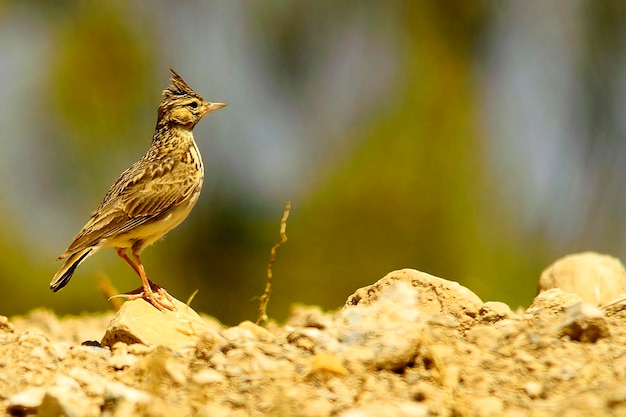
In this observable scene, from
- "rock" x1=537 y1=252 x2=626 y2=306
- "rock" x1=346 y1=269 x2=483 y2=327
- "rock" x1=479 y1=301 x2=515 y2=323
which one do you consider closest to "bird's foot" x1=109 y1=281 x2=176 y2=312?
"rock" x1=346 y1=269 x2=483 y2=327

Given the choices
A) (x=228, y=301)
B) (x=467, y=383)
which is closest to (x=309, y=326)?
(x=467, y=383)

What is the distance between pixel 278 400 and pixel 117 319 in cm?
186

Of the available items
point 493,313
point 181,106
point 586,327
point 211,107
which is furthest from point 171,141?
point 586,327

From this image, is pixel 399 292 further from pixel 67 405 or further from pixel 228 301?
pixel 228 301

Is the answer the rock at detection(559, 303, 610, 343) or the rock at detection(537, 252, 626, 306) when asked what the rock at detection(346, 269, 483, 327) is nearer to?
the rock at detection(559, 303, 610, 343)

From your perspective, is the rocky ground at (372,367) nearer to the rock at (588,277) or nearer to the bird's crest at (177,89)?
the rock at (588,277)

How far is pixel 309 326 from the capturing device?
4191 millimetres

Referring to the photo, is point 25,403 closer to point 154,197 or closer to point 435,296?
point 435,296

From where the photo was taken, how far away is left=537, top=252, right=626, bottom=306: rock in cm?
610

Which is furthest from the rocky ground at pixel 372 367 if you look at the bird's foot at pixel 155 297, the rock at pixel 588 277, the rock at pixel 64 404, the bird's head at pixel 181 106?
the bird's head at pixel 181 106

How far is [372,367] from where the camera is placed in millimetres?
3648

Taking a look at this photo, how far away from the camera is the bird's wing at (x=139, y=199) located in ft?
20.9

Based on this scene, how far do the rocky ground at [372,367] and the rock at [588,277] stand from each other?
60.8 inches

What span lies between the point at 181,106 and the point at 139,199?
1095 millimetres
